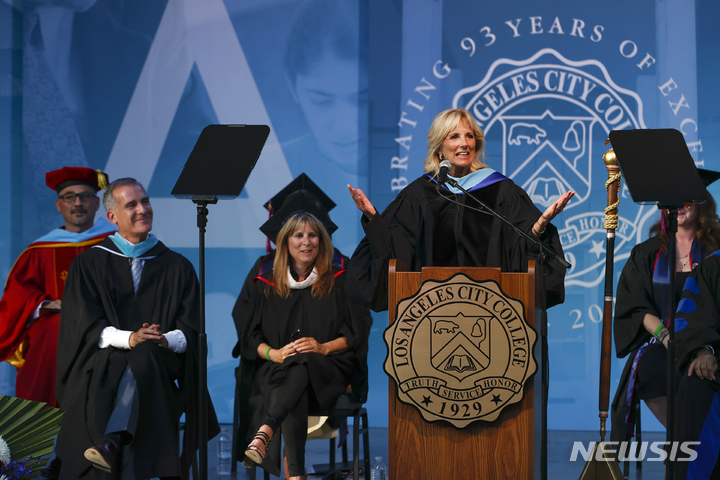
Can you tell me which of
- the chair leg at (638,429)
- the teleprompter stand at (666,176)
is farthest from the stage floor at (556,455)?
the teleprompter stand at (666,176)

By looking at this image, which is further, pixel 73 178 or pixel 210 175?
pixel 73 178

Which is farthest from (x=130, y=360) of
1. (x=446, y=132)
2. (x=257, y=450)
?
(x=446, y=132)

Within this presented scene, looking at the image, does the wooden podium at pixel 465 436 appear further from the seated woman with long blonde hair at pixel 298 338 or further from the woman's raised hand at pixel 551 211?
the seated woman with long blonde hair at pixel 298 338

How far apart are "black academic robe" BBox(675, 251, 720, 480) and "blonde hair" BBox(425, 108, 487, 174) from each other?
1.46 metres

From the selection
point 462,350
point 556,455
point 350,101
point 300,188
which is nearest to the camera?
point 462,350

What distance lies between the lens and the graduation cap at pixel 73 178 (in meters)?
4.69

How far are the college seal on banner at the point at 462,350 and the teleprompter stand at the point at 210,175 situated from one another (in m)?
0.83

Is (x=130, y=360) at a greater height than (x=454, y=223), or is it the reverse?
(x=454, y=223)

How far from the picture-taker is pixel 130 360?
137 inches

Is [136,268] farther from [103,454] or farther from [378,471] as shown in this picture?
[378,471]

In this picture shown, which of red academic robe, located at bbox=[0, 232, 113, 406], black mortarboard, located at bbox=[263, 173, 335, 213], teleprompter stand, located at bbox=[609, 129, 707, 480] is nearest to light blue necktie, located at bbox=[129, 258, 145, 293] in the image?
red academic robe, located at bbox=[0, 232, 113, 406]

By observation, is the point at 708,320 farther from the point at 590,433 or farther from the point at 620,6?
the point at 620,6

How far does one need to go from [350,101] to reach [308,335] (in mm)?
2304

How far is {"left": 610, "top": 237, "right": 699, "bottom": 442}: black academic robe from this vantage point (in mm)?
4070
